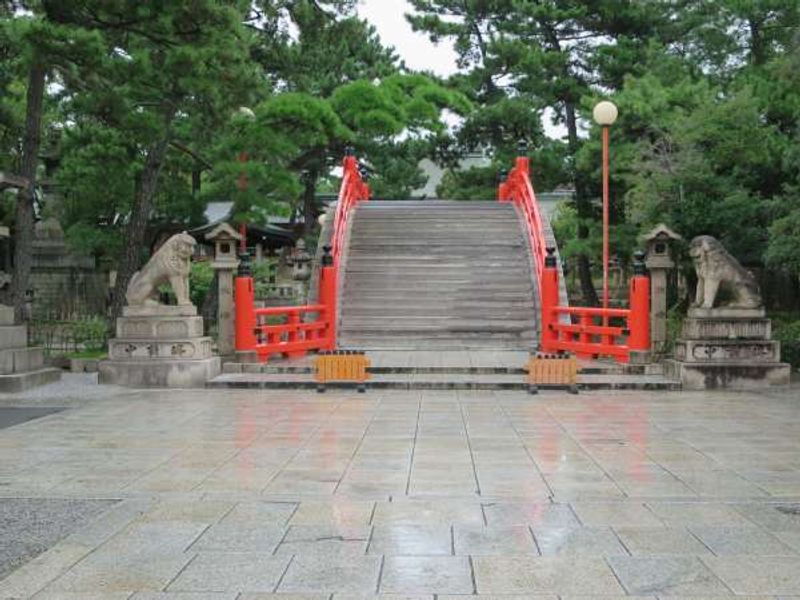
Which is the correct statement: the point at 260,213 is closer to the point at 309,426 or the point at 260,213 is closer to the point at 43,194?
the point at 309,426

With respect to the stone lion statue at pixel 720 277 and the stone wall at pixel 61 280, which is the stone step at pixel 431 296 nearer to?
the stone lion statue at pixel 720 277

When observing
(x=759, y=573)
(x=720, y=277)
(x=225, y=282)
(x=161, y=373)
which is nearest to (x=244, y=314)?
(x=225, y=282)

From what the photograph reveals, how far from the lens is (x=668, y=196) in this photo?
1872 centimetres

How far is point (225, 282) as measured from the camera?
14.8 m

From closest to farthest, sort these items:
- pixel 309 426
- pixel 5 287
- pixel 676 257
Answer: pixel 309 426 → pixel 676 257 → pixel 5 287

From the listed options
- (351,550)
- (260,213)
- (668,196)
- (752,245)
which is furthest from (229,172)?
(351,550)

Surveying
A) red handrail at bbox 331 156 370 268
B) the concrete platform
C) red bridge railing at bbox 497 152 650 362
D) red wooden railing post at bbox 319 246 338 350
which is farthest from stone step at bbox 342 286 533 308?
the concrete platform

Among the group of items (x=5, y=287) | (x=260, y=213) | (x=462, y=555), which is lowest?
(x=462, y=555)

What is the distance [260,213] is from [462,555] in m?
15.4

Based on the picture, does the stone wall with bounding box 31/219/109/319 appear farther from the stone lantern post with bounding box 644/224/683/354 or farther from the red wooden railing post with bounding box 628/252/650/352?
the stone lantern post with bounding box 644/224/683/354

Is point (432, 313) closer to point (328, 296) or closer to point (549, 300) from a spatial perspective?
point (328, 296)

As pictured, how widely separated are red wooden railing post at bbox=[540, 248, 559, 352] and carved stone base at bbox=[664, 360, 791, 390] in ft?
13.2

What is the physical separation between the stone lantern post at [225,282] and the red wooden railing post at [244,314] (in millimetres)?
197

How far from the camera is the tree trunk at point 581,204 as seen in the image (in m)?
25.3
